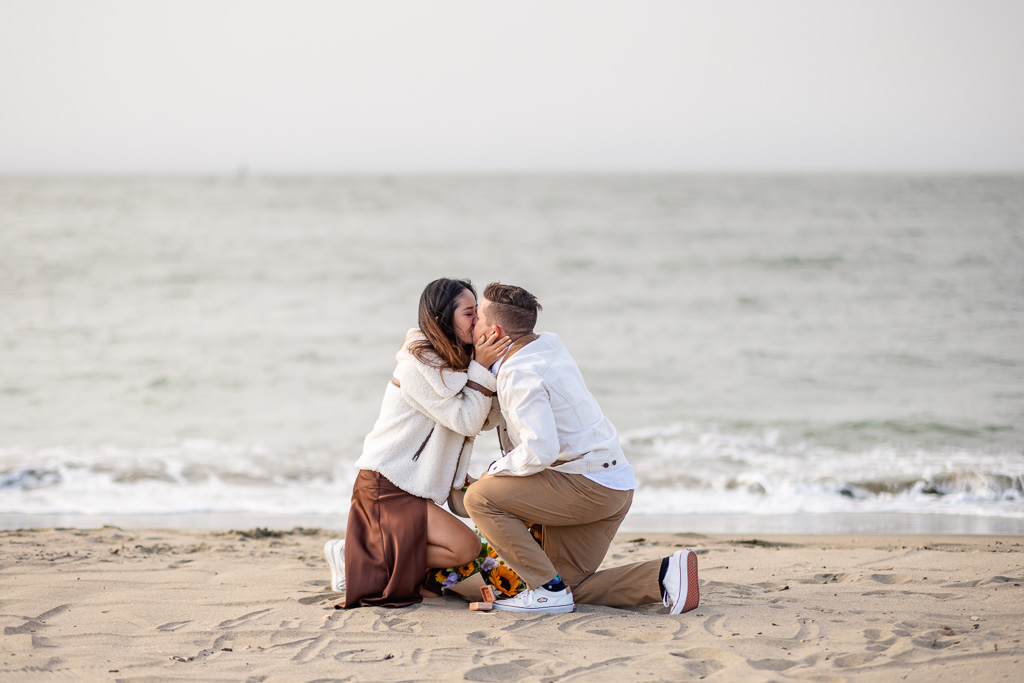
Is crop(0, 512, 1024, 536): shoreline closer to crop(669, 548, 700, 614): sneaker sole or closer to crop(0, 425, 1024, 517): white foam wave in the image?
crop(0, 425, 1024, 517): white foam wave

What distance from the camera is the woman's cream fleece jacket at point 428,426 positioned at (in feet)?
10.8

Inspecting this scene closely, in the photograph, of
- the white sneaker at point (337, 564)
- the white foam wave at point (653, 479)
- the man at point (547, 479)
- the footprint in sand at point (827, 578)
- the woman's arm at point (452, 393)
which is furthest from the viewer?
the white foam wave at point (653, 479)

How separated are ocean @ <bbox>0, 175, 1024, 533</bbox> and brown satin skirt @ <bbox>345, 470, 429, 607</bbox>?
2417mm

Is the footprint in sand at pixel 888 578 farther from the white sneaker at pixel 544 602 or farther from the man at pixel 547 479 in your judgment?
the white sneaker at pixel 544 602

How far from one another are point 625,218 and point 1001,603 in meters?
26.1

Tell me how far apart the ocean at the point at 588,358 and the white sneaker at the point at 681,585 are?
2.17m

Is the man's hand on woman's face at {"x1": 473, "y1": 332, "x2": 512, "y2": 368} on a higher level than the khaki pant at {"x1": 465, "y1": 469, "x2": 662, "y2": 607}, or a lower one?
higher

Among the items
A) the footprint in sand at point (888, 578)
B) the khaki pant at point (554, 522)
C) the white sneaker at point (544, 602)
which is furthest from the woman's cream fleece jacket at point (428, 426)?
the footprint in sand at point (888, 578)

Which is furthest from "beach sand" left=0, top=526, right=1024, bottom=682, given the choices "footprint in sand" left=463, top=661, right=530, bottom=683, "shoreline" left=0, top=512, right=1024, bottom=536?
"shoreline" left=0, top=512, right=1024, bottom=536

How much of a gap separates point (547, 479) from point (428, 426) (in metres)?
0.59

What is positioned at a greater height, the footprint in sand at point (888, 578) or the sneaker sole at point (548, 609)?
the sneaker sole at point (548, 609)

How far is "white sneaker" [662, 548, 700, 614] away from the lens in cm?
331

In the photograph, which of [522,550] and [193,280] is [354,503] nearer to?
[522,550]

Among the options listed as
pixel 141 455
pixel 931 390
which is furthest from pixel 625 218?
pixel 141 455
